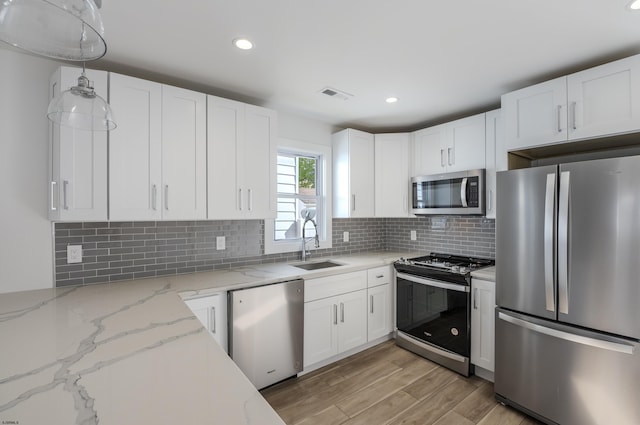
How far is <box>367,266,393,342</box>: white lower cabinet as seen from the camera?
10.1ft

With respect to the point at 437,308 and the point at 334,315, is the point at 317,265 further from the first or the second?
the point at 437,308

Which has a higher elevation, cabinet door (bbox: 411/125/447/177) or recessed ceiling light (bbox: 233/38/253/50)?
recessed ceiling light (bbox: 233/38/253/50)

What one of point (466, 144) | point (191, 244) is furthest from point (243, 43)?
point (466, 144)

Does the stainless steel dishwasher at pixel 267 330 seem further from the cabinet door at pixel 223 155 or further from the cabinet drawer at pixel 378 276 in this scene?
the cabinet drawer at pixel 378 276

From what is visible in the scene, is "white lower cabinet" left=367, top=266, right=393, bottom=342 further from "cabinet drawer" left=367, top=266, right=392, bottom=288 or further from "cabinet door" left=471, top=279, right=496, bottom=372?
"cabinet door" left=471, top=279, right=496, bottom=372

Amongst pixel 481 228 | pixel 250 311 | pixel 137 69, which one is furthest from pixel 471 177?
pixel 137 69

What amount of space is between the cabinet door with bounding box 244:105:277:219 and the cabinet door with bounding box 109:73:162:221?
0.66m

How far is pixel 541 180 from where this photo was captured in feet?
6.54

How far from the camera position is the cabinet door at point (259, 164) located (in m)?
2.56

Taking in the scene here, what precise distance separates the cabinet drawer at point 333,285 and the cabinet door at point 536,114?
1.77 metres

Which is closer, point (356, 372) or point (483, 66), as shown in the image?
point (483, 66)

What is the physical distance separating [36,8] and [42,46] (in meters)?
0.14

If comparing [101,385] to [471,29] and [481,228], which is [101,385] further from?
[481,228]

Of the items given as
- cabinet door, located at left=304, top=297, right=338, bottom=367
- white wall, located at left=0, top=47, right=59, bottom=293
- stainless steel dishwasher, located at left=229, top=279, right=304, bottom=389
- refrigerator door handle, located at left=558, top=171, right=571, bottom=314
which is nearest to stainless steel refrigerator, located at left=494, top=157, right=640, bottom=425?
refrigerator door handle, located at left=558, top=171, right=571, bottom=314
